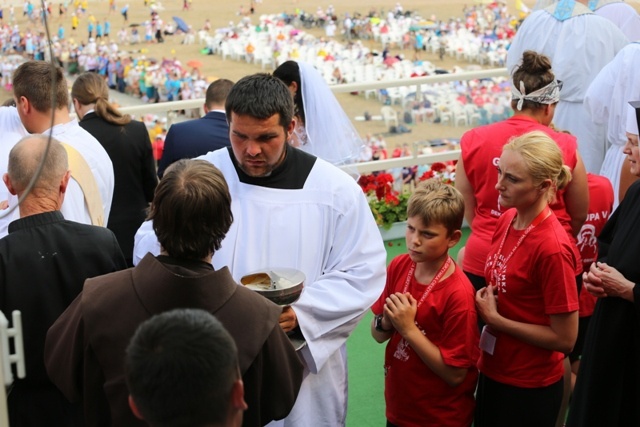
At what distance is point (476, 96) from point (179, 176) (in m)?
13.3

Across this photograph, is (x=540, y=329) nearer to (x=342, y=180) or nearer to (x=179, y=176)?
(x=342, y=180)

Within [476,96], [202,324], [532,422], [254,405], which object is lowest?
[476,96]

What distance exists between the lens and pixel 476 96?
15.1 m

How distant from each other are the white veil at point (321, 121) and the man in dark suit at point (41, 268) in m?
1.60

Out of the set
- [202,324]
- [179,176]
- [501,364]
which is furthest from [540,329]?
[202,324]

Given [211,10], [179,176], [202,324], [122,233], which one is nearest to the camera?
[202,324]

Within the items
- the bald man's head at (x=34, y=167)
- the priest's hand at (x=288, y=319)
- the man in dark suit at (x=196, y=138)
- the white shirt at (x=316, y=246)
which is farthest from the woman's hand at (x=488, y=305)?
the man in dark suit at (x=196, y=138)

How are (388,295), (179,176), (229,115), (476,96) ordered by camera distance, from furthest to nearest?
1. (476,96)
2. (388,295)
3. (229,115)
4. (179,176)

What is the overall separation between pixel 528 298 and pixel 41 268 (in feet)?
5.49

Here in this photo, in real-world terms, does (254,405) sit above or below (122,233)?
above

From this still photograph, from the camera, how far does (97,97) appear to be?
→ 16.1 ft

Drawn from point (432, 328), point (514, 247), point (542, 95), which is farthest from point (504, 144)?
point (432, 328)

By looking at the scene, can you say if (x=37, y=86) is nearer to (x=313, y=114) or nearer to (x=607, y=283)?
(x=313, y=114)

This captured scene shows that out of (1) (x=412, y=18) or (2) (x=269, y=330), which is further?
(1) (x=412, y=18)
